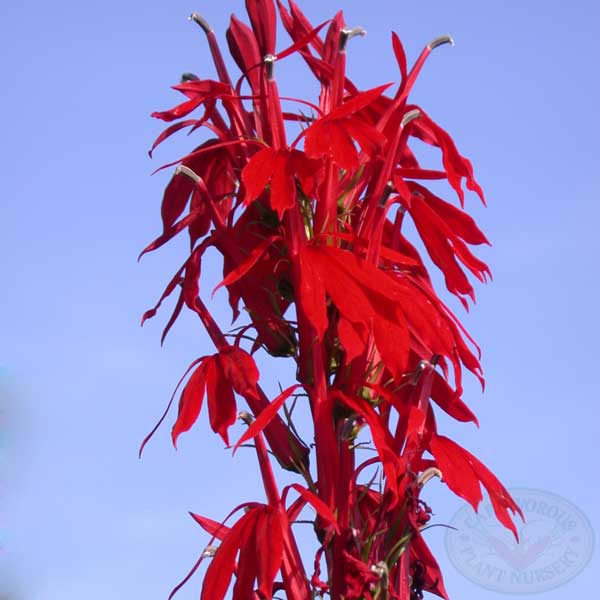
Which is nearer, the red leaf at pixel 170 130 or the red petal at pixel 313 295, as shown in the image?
the red petal at pixel 313 295

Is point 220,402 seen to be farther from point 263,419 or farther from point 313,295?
point 313,295

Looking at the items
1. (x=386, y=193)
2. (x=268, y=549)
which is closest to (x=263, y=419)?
(x=268, y=549)

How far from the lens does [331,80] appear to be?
505 centimetres

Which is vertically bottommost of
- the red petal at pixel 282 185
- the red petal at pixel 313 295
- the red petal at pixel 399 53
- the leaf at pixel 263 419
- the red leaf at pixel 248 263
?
the leaf at pixel 263 419

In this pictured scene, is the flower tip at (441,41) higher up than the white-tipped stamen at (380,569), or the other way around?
the flower tip at (441,41)

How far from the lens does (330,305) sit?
4.54 meters

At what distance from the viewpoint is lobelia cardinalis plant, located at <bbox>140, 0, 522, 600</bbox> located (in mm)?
4324

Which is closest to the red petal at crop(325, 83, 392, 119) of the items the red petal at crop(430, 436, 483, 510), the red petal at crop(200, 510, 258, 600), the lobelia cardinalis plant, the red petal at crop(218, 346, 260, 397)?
the lobelia cardinalis plant

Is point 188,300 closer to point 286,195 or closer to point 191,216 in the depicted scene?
point 191,216

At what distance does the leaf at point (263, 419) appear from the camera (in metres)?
4.27

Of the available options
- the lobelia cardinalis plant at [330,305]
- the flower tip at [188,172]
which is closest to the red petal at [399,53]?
the lobelia cardinalis plant at [330,305]

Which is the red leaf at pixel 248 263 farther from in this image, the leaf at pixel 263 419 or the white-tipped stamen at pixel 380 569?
the white-tipped stamen at pixel 380 569

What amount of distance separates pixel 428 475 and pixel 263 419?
688 mm

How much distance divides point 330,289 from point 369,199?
27.6 inches
